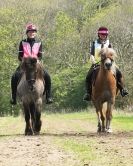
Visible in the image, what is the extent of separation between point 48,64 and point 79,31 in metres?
14.8

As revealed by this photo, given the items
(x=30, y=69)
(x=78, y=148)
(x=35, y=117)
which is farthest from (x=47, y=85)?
(x=78, y=148)

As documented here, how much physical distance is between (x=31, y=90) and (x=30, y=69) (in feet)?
2.18

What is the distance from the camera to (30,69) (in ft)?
54.6

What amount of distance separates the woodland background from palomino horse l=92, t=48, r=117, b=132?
38470mm

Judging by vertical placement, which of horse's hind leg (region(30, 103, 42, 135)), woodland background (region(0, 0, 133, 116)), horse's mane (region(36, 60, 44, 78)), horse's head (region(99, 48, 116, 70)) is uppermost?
woodland background (region(0, 0, 133, 116))

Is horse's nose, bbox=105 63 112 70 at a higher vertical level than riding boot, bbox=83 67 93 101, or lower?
higher

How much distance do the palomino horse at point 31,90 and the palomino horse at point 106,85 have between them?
1.75m

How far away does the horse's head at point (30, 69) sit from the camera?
653 inches

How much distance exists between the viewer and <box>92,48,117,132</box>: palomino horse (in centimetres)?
1711

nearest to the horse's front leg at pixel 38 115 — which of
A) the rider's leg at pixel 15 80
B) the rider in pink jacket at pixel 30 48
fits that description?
the rider in pink jacket at pixel 30 48

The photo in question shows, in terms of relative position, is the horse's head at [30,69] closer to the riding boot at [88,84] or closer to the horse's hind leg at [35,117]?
the horse's hind leg at [35,117]

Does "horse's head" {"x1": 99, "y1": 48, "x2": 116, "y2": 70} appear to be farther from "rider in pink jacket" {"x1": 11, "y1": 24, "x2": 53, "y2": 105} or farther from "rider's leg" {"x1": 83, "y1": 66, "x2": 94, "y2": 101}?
"rider in pink jacket" {"x1": 11, "y1": 24, "x2": 53, "y2": 105}

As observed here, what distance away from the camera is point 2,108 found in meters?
67.5

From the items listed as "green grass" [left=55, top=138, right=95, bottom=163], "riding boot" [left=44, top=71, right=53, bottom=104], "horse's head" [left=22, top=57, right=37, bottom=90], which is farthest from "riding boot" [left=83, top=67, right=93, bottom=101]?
"green grass" [left=55, top=138, right=95, bottom=163]
